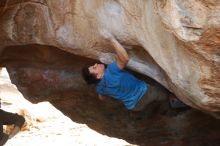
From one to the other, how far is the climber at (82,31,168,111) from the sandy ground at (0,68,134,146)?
198 inches

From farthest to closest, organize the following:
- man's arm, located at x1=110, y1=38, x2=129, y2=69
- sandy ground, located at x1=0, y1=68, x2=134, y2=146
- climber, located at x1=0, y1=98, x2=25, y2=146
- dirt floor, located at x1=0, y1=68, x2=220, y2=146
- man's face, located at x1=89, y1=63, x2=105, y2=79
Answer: sandy ground, located at x1=0, y1=68, x2=134, y2=146, climber, located at x1=0, y1=98, x2=25, y2=146, dirt floor, located at x1=0, y1=68, x2=220, y2=146, man's face, located at x1=89, y1=63, x2=105, y2=79, man's arm, located at x1=110, y1=38, x2=129, y2=69

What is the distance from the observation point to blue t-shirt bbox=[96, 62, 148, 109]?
4445 millimetres

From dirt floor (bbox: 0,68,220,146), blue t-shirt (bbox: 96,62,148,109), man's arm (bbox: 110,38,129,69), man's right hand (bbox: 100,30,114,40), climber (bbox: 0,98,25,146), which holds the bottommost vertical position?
climber (bbox: 0,98,25,146)

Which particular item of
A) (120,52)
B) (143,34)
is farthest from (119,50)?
(143,34)

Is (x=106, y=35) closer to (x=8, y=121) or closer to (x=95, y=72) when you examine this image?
(x=95, y=72)

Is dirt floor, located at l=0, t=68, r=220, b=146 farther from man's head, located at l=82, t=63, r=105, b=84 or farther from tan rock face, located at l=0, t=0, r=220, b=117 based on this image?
man's head, located at l=82, t=63, r=105, b=84

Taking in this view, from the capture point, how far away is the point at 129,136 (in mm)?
5941

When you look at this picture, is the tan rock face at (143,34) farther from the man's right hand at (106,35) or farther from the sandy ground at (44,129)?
the sandy ground at (44,129)

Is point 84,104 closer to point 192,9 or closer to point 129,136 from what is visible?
point 129,136

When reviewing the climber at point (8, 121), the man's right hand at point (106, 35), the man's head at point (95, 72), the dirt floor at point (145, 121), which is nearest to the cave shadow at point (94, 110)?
the dirt floor at point (145, 121)

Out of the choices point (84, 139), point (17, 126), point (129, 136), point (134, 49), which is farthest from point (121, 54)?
point (84, 139)

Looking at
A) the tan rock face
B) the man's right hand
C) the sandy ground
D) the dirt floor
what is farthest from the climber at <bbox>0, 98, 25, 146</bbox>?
the sandy ground

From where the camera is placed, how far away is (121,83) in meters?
4.50

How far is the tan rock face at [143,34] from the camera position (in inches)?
119
